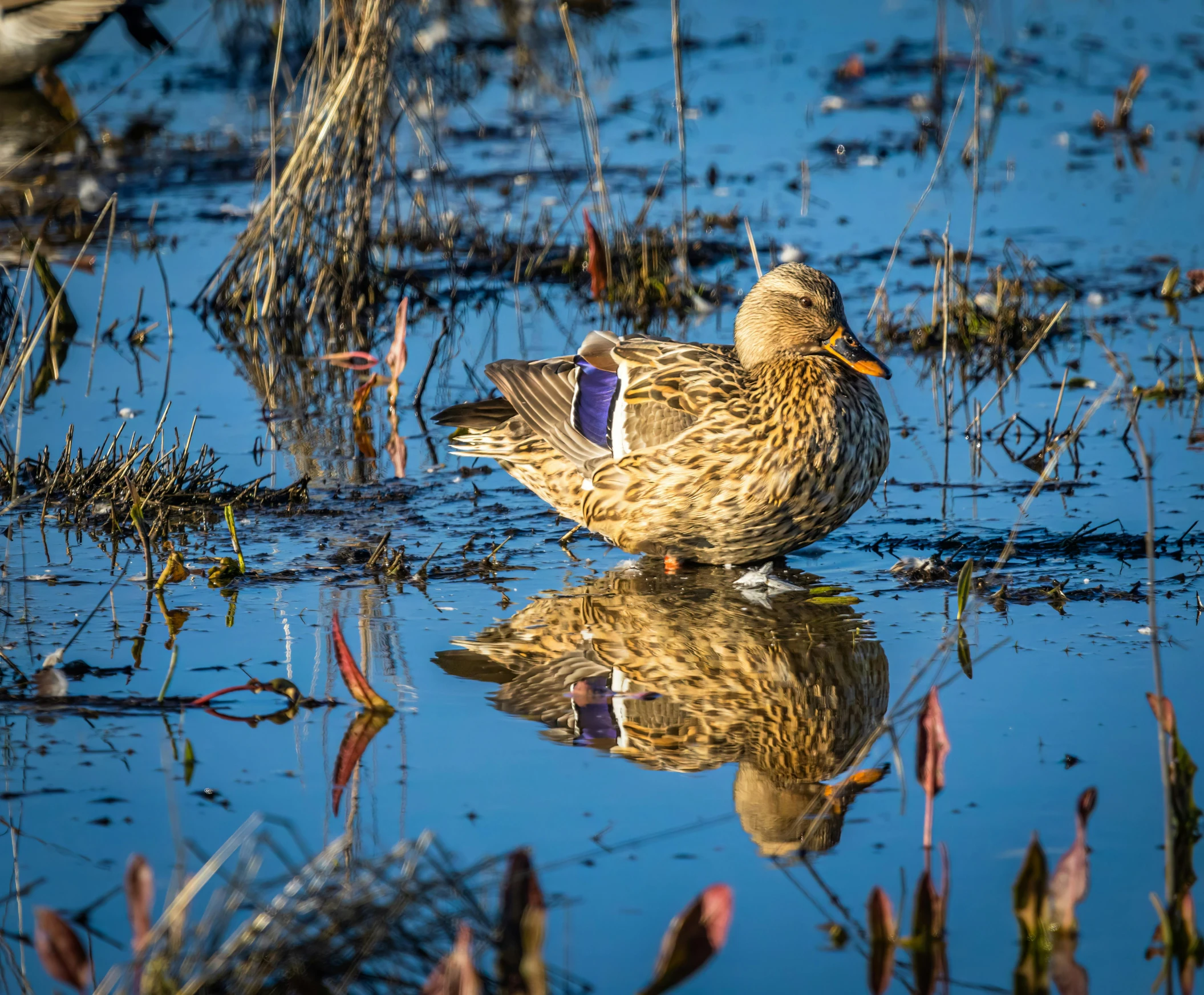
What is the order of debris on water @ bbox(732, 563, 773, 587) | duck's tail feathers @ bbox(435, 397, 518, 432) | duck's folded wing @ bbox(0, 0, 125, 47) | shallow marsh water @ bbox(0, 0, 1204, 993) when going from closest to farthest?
1. shallow marsh water @ bbox(0, 0, 1204, 993)
2. debris on water @ bbox(732, 563, 773, 587)
3. duck's tail feathers @ bbox(435, 397, 518, 432)
4. duck's folded wing @ bbox(0, 0, 125, 47)

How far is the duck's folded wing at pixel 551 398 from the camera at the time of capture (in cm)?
536

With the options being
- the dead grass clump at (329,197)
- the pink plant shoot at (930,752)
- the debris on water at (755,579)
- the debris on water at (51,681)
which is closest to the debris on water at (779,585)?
the debris on water at (755,579)

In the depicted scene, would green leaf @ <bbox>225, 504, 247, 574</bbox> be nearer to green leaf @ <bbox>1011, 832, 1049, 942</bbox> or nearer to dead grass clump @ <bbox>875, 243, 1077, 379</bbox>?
green leaf @ <bbox>1011, 832, 1049, 942</bbox>

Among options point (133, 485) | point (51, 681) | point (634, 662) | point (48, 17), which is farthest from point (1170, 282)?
point (48, 17)

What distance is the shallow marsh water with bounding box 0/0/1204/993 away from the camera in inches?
126

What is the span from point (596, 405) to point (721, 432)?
57cm

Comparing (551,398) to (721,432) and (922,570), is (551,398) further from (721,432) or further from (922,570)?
(922,570)

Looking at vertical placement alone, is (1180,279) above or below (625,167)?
below

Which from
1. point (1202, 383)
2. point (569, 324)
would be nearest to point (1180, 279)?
point (1202, 383)

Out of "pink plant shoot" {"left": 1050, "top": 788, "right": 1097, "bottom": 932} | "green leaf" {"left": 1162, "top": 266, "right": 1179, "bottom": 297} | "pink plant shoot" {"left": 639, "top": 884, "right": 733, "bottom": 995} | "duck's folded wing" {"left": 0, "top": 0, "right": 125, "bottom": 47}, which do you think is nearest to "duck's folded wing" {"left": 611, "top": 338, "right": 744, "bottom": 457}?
"pink plant shoot" {"left": 1050, "top": 788, "right": 1097, "bottom": 932}

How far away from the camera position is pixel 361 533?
17.9ft

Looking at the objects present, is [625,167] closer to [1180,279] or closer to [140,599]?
[1180,279]

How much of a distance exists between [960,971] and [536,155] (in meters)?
9.47

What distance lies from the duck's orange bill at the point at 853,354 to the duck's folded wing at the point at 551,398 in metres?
0.85
